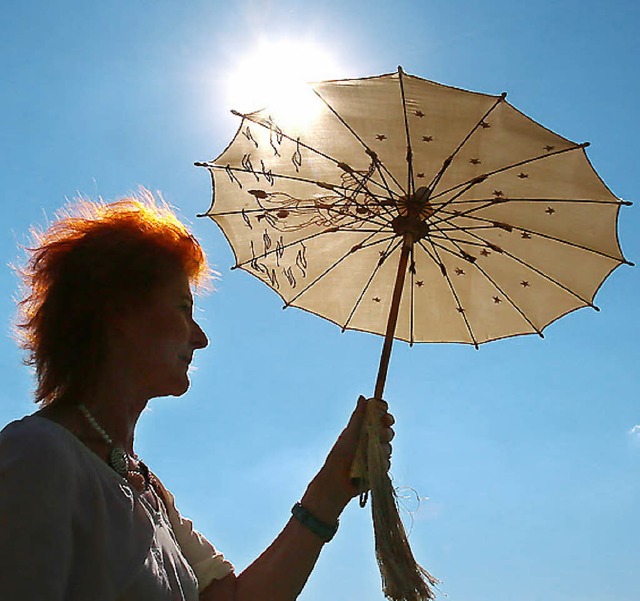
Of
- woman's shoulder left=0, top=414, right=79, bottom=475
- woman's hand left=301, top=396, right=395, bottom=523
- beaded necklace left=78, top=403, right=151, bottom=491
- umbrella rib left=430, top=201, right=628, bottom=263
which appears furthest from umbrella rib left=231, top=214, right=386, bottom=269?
woman's shoulder left=0, top=414, right=79, bottom=475

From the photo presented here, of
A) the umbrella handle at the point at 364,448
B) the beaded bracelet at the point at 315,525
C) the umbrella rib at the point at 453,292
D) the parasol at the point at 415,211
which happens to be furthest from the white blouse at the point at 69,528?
the umbrella rib at the point at 453,292

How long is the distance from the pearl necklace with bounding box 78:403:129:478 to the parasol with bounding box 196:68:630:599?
4.92 ft

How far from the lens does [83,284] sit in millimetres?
1934

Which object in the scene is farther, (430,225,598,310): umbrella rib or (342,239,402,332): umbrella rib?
(342,239,402,332): umbrella rib

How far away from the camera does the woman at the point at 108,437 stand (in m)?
1.43

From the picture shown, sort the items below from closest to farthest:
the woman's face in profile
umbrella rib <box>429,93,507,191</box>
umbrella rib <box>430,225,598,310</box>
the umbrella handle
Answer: the woman's face in profile, the umbrella handle, umbrella rib <box>429,93,507,191</box>, umbrella rib <box>430,225,598,310</box>

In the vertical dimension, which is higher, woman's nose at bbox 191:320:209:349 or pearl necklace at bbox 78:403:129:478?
woman's nose at bbox 191:320:209:349

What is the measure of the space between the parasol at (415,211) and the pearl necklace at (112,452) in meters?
1.50

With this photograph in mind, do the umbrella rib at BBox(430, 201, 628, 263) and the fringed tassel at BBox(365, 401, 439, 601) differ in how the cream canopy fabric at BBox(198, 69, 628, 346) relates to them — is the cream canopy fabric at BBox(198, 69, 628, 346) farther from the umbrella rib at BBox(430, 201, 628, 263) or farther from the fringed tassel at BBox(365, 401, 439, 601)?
the fringed tassel at BBox(365, 401, 439, 601)

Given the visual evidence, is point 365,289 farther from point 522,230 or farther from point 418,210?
point 522,230

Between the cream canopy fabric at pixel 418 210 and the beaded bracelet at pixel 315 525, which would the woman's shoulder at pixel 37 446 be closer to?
the beaded bracelet at pixel 315 525

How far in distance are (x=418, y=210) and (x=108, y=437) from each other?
2.13 meters

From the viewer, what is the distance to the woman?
1.43 metres

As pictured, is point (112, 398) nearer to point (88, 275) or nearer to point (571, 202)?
point (88, 275)
